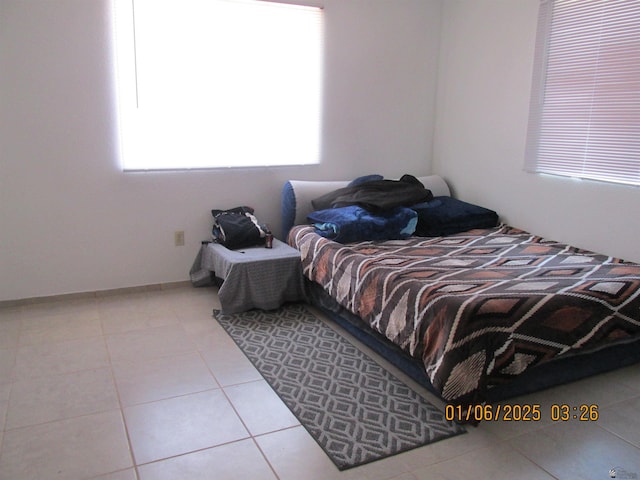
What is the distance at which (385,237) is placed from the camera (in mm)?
3441

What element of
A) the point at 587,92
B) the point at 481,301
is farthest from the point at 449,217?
the point at 481,301

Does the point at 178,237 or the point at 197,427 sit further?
the point at 178,237

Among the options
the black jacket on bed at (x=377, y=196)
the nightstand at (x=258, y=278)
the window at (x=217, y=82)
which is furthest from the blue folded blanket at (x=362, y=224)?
the window at (x=217, y=82)

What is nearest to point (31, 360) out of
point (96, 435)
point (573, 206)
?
point (96, 435)

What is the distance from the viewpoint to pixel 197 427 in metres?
2.13

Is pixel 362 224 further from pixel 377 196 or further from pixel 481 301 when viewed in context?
pixel 481 301

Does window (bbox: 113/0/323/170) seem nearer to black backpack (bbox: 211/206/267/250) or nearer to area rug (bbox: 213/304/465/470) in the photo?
black backpack (bbox: 211/206/267/250)

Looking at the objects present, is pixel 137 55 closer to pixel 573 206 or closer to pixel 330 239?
pixel 330 239

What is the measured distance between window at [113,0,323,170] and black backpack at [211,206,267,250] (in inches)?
14.9

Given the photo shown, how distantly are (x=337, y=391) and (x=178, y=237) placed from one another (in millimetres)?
1830

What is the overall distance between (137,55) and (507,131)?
8.31ft

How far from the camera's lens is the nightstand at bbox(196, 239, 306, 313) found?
10.7 feet

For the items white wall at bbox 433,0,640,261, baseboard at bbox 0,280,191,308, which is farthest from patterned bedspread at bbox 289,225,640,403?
baseboard at bbox 0,280,191,308

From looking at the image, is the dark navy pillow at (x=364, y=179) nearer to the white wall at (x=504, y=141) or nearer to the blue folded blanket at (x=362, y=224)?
the blue folded blanket at (x=362, y=224)
